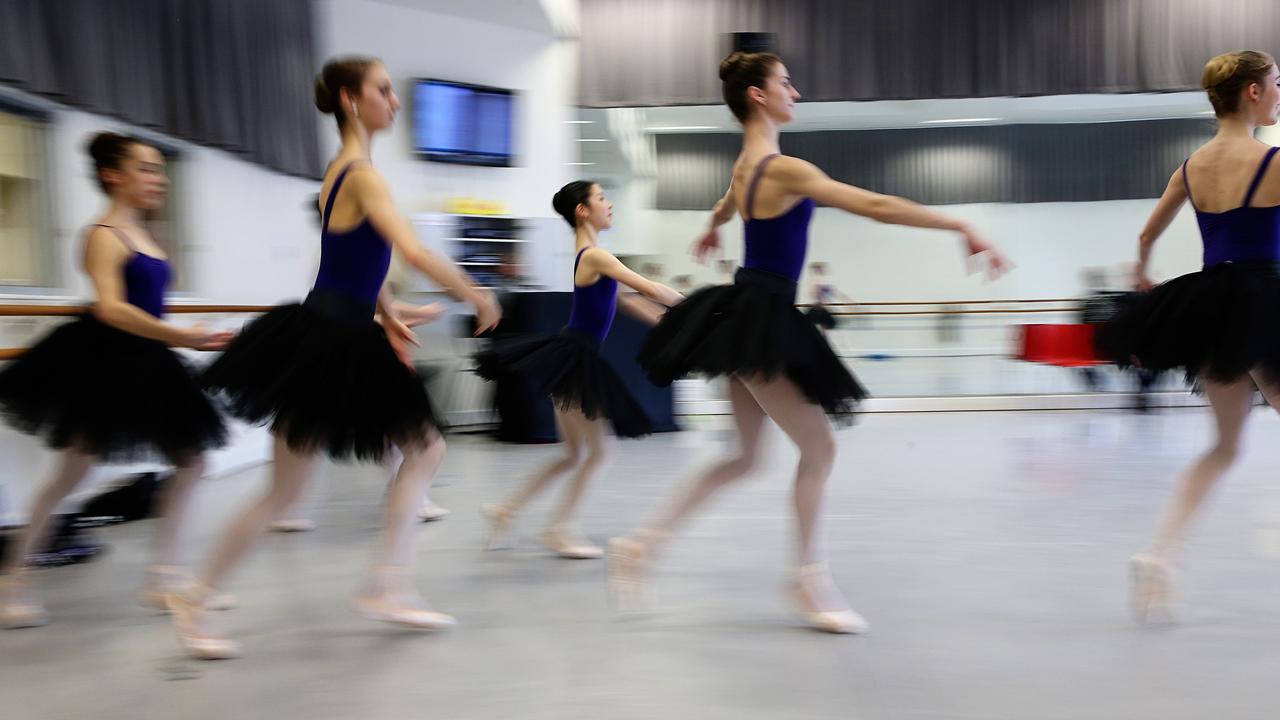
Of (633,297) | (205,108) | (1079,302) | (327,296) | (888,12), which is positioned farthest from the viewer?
(1079,302)

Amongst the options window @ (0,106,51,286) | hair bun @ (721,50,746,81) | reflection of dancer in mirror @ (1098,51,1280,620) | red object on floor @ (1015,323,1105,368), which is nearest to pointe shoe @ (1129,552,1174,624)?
reflection of dancer in mirror @ (1098,51,1280,620)

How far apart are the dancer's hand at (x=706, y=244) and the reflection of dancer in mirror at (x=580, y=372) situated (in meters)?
0.22

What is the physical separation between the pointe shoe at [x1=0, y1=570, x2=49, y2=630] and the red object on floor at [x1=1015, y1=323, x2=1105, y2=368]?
660cm

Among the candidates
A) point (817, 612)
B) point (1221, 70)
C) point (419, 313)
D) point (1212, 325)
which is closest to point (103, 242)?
point (419, 313)

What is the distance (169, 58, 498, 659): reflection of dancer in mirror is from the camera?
2004 mm

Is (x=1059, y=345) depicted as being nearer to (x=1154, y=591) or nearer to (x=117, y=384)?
(x=1154, y=591)

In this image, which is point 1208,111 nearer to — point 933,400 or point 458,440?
point 933,400

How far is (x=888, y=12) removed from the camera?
767 centimetres

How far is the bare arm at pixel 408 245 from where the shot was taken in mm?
1957

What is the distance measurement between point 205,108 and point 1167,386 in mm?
7394

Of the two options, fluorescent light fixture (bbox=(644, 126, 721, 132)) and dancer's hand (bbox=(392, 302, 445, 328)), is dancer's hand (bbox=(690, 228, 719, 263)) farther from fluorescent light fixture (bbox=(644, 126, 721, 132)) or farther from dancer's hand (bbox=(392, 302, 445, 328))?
fluorescent light fixture (bbox=(644, 126, 721, 132))

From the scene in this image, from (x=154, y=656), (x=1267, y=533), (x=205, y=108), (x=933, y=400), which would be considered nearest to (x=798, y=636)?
(x=154, y=656)

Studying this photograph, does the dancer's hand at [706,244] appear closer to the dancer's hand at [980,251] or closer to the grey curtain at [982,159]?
the dancer's hand at [980,251]

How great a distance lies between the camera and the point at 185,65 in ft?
15.3
